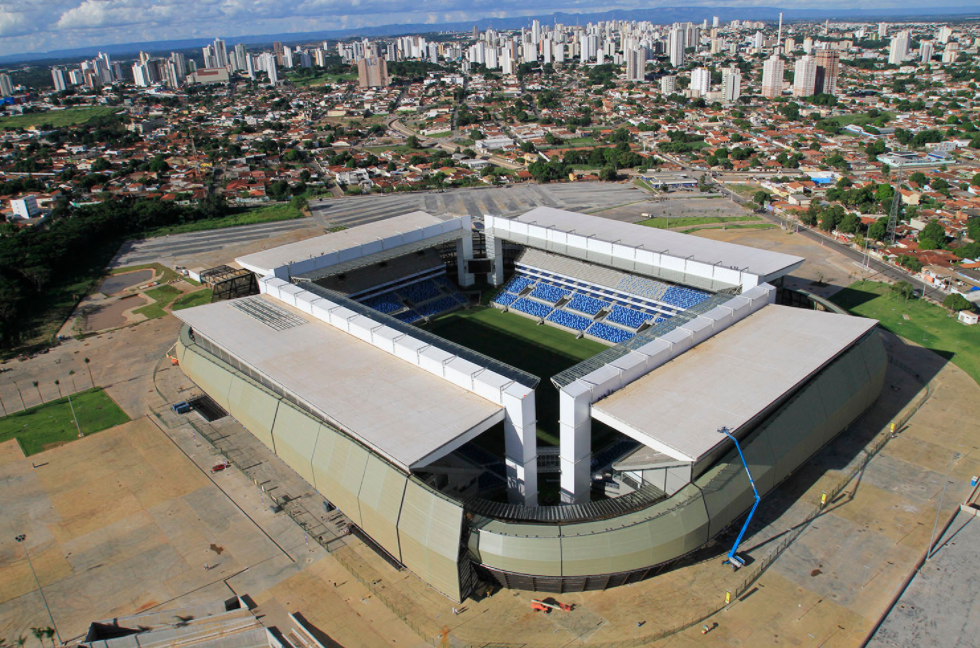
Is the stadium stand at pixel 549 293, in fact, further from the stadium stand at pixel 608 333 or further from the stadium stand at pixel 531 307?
the stadium stand at pixel 608 333

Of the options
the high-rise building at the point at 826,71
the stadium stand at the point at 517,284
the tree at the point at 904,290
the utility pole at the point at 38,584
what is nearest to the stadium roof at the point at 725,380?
the tree at the point at 904,290

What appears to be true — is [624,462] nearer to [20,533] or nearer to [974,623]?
[974,623]

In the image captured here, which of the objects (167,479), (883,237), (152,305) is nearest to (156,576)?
(167,479)

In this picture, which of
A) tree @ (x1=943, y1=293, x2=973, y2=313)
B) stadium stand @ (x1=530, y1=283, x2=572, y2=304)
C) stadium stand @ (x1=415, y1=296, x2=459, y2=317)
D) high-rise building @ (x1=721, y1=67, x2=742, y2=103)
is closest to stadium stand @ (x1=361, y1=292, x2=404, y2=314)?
stadium stand @ (x1=415, y1=296, x2=459, y2=317)

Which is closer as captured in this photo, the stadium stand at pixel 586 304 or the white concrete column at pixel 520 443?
the white concrete column at pixel 520 443

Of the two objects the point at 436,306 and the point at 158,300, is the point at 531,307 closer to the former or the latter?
the point at 436,306

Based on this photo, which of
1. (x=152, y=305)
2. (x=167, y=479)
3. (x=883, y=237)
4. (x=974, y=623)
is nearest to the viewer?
(x=974, y=623)

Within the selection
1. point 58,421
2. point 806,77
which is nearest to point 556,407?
point 58,421
